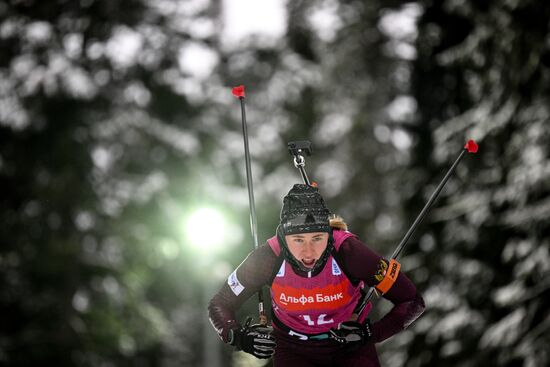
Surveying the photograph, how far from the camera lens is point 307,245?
211 cm

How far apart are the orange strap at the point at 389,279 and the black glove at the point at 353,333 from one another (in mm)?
102

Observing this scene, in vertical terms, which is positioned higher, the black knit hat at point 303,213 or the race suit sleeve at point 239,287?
the black knit hat at point 303,213

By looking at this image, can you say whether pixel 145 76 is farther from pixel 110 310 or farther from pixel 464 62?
pixel 464 62

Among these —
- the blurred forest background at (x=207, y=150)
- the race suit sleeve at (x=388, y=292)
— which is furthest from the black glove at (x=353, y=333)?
the blurred forest background at (x=207, y=150)

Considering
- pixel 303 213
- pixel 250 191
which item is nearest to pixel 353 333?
pixel 303 213

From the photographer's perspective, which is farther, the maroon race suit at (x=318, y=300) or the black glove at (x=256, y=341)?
the maroon race suit at (x=318, y=300)

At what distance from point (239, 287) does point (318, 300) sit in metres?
0.23

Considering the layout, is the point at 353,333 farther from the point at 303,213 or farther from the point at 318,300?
the point at 303,213

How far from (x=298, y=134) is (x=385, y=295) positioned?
1886 cm

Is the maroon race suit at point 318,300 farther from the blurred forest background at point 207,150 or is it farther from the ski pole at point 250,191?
the blurred forest background at point 207,150

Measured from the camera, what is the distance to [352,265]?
2.23 metres

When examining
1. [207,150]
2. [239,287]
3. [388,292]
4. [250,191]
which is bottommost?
[388,292]

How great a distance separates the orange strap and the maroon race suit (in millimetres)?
15

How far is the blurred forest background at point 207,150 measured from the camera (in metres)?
10.4
